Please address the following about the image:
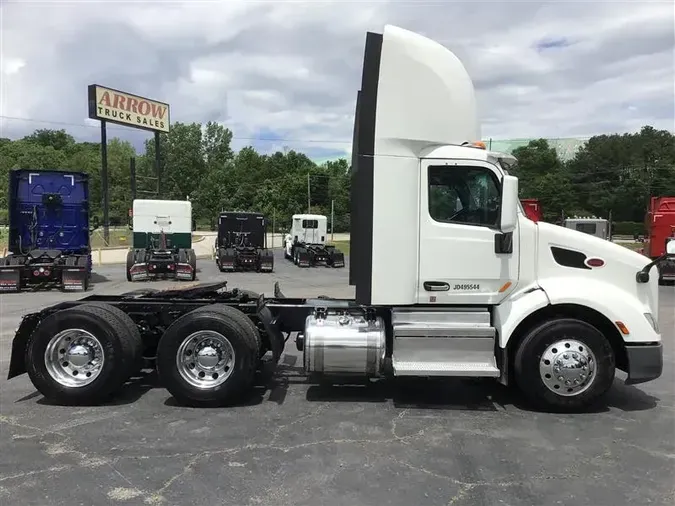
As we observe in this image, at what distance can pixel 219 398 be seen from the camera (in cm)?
Answer: 586

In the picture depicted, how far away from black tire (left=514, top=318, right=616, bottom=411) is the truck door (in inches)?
21.8

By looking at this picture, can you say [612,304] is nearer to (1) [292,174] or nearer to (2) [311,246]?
(2) [311,246]

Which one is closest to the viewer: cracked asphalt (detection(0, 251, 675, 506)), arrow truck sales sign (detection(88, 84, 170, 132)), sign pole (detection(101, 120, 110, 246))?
cracked asphalt (detection(0, 251, 675, 506))

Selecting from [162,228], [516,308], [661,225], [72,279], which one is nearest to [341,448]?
[516,308]

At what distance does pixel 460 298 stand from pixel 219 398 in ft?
8.67

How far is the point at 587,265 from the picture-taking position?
591 cm

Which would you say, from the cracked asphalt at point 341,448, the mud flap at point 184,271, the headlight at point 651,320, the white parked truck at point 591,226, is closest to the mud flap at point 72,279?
the mud flap at point 184,271

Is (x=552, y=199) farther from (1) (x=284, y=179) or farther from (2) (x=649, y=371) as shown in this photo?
(2) (x=649, y=371)

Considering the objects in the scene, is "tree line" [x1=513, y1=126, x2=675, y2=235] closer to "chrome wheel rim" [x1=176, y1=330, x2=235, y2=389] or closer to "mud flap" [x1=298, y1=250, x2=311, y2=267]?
"mud flap" [x1=298, y1=250, x2=311, y2=267]

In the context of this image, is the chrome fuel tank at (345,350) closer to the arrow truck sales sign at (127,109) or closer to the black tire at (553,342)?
the black tire at (553,342)

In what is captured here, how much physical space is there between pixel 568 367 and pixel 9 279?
1547 cm

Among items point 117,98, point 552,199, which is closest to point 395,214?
point 117,98

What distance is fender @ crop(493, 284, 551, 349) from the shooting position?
5.76 metres

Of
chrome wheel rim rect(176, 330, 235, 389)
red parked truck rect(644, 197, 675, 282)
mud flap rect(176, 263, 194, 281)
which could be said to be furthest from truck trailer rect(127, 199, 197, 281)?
red parked truck rect(644, 197, 675, 282)
